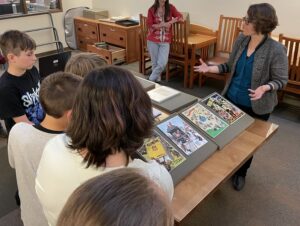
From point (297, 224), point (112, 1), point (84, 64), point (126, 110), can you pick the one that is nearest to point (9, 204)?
point (84, 64)

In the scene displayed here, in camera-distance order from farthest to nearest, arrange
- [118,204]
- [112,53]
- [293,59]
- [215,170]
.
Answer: [112,53], [293,59], [215,170], [118,204]

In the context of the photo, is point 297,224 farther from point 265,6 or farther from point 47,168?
point 47,168

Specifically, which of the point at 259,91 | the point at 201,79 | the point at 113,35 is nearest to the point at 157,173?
the point at 259,91

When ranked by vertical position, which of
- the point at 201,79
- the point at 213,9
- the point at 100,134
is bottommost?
the point at 201,79

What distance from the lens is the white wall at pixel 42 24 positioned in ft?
15.6

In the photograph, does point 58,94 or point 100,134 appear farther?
point 58,94

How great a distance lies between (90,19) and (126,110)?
4881mm

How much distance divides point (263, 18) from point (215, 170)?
3.42 feet

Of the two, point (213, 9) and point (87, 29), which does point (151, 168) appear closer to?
point (213, 9)

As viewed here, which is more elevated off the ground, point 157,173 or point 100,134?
point 100,134

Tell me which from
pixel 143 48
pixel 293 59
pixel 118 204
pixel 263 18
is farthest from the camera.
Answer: pixel 143 48

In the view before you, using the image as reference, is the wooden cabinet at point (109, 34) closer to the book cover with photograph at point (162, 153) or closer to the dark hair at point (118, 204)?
the book cover with photograph at point (162, 153)

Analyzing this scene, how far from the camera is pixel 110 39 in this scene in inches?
194

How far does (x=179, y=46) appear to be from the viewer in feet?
12.5
